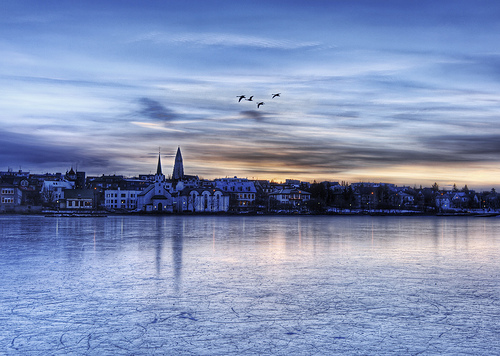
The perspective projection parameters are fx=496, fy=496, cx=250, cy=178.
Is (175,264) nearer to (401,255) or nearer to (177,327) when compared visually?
(177,327)

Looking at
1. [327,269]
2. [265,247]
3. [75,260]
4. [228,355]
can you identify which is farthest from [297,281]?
[265,247]

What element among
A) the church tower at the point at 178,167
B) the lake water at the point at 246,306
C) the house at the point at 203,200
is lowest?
the lake water at the point at 246,306

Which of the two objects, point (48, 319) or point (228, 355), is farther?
point (48, 319)

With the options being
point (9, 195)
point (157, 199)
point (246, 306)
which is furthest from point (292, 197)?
point (246, 306)

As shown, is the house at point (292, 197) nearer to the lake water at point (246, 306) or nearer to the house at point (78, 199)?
the house at point (78, 199)

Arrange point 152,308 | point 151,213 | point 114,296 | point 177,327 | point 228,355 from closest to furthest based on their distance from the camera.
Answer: point 228,355 → point 177,327 → point 152,308 → point 114,296 → point 151,213

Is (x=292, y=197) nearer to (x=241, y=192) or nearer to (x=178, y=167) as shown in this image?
(x=241, y=192)

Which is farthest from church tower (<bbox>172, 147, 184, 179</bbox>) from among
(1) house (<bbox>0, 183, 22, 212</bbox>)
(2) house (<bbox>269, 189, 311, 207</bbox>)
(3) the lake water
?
(3) the lake water

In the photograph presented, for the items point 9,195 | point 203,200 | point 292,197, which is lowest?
point 203,200

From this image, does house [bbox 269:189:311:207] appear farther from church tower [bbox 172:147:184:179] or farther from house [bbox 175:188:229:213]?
church tower [bbox 172:147:184:179]

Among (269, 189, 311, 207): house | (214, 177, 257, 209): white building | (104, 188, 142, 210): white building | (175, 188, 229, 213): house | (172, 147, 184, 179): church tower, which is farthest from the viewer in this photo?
(172, 147, 184, 179): church tower

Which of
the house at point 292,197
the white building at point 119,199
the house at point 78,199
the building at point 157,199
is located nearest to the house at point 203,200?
the building at point 157,199

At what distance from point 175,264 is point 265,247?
7.56m

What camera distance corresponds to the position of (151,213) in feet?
331
